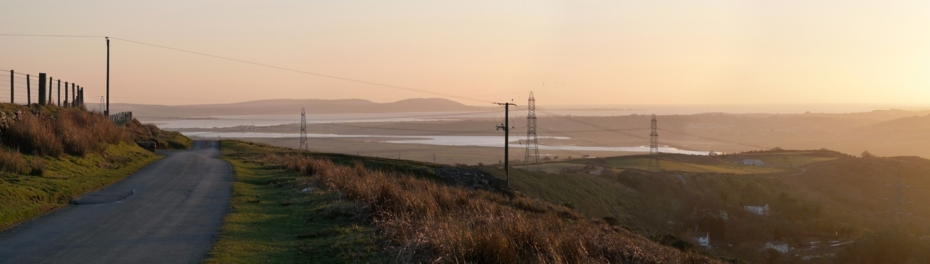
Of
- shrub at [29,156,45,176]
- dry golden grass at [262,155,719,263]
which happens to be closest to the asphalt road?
shrub at [29,156,45,176]

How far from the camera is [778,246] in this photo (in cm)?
4006

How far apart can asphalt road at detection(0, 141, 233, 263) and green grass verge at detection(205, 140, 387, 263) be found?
364 mm

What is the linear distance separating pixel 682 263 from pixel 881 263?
107 feet

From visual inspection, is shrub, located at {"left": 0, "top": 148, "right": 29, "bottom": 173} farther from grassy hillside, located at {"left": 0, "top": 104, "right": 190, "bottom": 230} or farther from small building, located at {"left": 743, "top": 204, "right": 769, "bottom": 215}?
small building, located at {"left": 743, "top": 204, "right": 769, "bottom": 215}

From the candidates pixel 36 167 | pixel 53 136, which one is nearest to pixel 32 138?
pixel 53 136

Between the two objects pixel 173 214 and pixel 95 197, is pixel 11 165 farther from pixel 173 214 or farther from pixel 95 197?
pixel 173 214

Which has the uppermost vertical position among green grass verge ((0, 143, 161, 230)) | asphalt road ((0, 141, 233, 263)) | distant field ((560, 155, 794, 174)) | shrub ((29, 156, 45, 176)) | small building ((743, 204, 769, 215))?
shrub ((29, 156, 45, 176))

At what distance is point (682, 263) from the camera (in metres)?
11.1

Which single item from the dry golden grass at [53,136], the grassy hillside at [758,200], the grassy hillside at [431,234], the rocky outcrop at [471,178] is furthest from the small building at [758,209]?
the dry golden grass at [53,136]

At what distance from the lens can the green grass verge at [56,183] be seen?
1242 cm

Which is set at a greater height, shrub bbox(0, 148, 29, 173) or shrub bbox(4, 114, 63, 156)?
shrub bbox(4, 114, 63, 156)

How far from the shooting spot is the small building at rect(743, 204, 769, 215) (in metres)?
52.6

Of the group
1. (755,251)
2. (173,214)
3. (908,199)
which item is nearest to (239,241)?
(173,214)

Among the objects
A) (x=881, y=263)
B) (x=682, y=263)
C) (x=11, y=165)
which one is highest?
(x=11, y=165)
